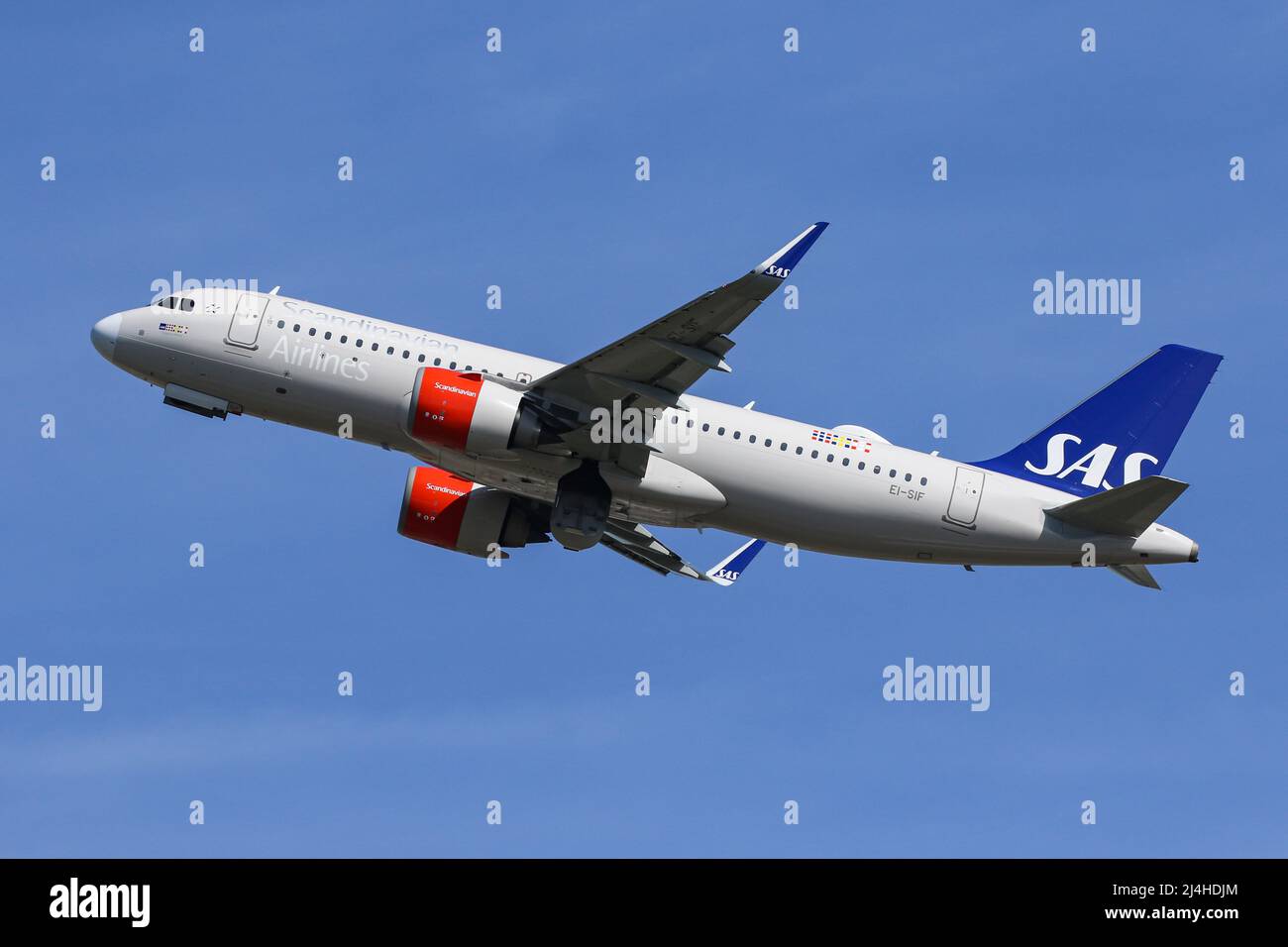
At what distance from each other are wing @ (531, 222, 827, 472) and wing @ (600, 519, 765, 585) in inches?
288

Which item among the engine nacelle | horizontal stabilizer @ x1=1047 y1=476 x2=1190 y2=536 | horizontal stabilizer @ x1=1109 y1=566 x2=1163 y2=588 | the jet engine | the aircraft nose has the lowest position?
horizontal stabilizer @ x1=1109 y1=566 x2=1163 y2=588

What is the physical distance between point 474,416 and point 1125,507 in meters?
17.8

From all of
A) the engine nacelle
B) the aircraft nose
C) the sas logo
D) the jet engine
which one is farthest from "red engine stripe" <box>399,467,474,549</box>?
the sas logo

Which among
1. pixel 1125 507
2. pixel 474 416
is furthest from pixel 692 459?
pixel 1125 507

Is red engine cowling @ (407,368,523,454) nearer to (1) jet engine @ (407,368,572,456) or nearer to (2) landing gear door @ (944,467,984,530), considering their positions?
(1) jet engine @ (407,368,572,456)

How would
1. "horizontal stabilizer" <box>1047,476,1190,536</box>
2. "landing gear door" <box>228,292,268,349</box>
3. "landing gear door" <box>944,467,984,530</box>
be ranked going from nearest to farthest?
"horizontal stabilizer" <box>1047,476,1190,536</box> → "landing gear door" <box>228,292,268,349</box> → "landing gear door" <box>944,467,984,530</box>

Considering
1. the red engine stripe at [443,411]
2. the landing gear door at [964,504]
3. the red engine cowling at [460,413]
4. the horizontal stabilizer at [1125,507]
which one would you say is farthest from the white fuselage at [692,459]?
the red engine stripe at [443,411]

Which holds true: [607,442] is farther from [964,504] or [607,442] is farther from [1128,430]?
[1128,430]

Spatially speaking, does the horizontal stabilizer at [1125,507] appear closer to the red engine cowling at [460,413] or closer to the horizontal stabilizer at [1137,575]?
the horizontal stabilizer at [1137,575]

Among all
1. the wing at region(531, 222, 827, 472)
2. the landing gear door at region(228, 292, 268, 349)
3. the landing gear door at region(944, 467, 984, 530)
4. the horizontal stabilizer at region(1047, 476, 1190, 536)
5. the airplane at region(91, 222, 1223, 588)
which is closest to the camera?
the wing at region(531, 222, 827, 472)

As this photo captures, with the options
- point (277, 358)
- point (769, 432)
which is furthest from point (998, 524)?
point (277, 358)

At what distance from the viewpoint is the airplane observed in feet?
147

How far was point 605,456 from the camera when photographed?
45.9 meters
